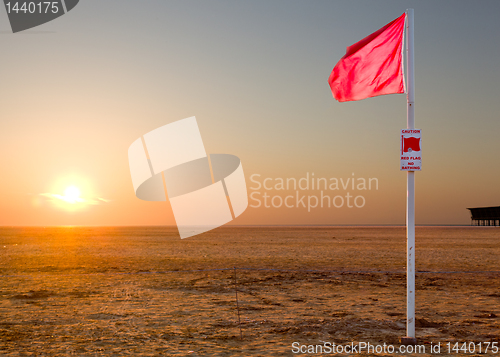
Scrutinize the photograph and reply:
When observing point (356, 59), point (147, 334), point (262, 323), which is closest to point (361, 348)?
point (262, 323)

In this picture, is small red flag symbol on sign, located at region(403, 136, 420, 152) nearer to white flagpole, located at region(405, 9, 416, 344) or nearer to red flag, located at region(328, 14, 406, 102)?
white flagpole, located at region(405, 9, 416, 344)

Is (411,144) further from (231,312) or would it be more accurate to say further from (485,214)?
(485,214)

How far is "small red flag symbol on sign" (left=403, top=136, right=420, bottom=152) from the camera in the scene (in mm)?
7160

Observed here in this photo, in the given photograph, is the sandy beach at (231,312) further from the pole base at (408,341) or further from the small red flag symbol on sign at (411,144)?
the small red flag symbol on sign at (411,144)

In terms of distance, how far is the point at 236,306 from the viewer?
39.3 feet

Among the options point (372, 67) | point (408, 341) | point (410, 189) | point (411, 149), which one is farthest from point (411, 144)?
point (408, 341)

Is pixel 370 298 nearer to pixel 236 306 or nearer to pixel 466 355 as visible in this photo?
pixel 236 306

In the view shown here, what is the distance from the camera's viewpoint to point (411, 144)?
23.6 feet

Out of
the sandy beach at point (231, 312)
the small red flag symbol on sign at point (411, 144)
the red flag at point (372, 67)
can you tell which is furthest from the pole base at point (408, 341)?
the red flag at point (372, 67)

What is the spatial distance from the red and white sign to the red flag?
87 centimetres

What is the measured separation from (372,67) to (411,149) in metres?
1.82

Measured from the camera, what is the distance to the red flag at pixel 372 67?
25.0 ft

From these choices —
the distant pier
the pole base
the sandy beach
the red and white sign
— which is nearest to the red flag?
the red and white sign

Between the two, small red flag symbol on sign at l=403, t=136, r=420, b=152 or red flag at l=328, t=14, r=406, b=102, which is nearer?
small red flag symbol on sign at l=403, t=136, r=420, b=152
